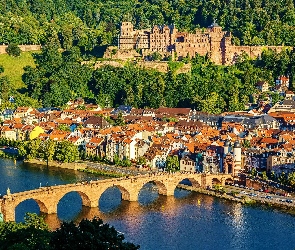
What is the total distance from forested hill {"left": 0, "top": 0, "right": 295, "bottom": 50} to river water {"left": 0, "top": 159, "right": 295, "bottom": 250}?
4133 centimetres

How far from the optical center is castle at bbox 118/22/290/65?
260 feet

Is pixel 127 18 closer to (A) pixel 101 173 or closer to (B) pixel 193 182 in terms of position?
(A) pixel 101 173

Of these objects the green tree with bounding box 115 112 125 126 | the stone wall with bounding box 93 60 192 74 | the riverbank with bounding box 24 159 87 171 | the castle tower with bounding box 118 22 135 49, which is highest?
the castle tower with bounding box 118 22 135 49

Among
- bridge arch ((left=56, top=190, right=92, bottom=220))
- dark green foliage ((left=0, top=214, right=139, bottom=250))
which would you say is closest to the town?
bridge arch ((left=56, top=190, right=92, bottom=220))

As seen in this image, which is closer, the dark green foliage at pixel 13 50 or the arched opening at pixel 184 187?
the arched opening at pixel 184 187

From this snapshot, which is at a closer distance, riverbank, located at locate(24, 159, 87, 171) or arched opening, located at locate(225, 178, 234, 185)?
arched opening, located at locate(225, 178, 234, 185)

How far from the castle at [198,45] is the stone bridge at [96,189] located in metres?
34.2

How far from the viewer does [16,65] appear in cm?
8112

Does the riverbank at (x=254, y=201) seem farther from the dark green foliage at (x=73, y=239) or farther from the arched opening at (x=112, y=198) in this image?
the dark green foliage at (x=73, y=239)

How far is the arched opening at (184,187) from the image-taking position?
44.7 metres

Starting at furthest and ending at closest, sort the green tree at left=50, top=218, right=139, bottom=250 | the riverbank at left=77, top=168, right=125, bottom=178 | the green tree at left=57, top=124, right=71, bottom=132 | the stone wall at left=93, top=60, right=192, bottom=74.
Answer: the stone wall at left=93, top=60, right=192, bottom=74 → the green tree at left=57, top=124, right=71, bottom=132 → the riverbank at left=77, top=168, right=125, bottom=178 → the green tree at left=50, top=218, right=139, bottom=250

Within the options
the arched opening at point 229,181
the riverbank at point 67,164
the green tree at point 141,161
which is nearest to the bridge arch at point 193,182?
the arched opening at point 229,181

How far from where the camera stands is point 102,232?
25.0m

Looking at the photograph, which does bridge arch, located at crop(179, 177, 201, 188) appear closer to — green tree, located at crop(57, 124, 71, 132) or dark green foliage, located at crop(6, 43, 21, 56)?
green tree, located at crop(57, 124, 71, 132)
